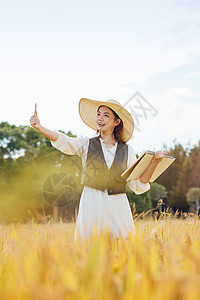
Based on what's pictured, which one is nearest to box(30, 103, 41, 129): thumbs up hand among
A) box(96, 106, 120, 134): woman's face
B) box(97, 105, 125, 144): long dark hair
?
box(96, 106, 120, 134): woman's face

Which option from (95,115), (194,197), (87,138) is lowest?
(194,197)

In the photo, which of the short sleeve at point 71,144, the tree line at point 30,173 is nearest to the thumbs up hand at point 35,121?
the short sleeve at point 71,144

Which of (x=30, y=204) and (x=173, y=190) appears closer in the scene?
(x=30, y=204)

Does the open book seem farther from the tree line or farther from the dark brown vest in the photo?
the tree line

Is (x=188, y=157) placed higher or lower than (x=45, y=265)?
higher

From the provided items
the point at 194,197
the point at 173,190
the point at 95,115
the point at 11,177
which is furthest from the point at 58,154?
the point at 95,115

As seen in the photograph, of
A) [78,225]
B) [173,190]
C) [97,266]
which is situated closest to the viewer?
[97,266]

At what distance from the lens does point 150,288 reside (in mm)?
979

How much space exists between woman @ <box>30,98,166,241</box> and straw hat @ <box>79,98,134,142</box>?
2 cm

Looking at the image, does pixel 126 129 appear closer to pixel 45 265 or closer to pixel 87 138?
pixel 87 138

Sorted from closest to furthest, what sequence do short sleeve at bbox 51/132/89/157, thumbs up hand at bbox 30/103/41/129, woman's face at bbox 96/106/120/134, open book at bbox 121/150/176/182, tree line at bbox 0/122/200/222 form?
open book at bbox 121/150/176/182, thumbs up hand at bbox 30/103/41/129, short sleeve at bbox 51/132/89/157, woman's face at bbox 96/106/120/134, tree line at bbox 0/122/200/222

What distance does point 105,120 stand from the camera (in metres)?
3.29

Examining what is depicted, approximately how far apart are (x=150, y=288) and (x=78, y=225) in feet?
6.71

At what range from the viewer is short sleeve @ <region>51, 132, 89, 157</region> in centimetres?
301
